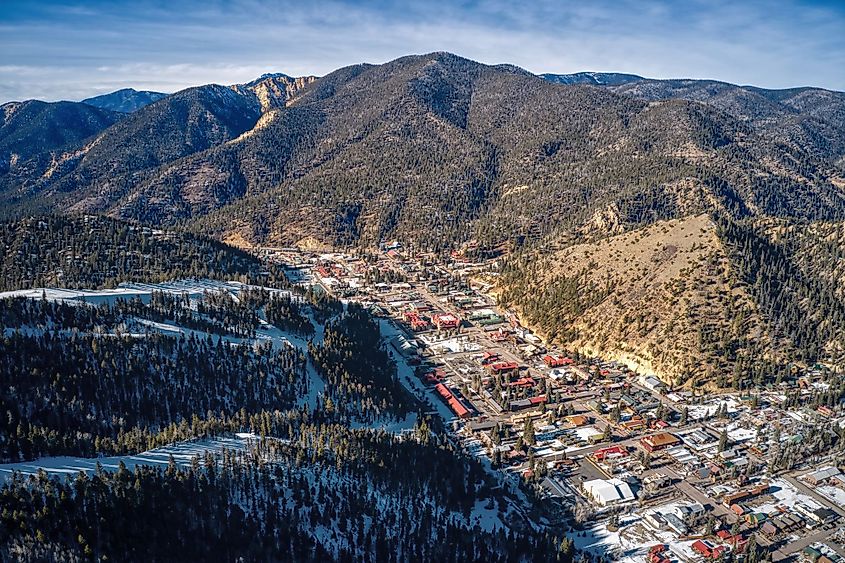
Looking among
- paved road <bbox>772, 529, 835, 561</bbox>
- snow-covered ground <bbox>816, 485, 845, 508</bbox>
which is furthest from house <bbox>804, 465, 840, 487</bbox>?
paved road <bbox>772, 529, 835, 561</bbox>

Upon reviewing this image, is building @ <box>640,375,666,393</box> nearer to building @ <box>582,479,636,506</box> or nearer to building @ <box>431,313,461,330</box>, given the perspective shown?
building @ <box>582,479,636,506</box>

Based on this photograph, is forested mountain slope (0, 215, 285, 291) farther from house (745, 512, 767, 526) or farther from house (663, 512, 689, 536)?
house (745, 512, 767, 526)

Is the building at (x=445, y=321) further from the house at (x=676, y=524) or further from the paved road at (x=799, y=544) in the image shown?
the paved road at (x=799, y=544)

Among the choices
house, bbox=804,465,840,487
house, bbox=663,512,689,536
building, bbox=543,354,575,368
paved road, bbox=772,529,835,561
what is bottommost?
paved road, bbox=772,529,835,561

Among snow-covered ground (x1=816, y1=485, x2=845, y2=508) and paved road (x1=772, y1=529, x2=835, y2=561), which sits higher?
snow-covered ground (x1=816, y1=485, x2=845, y2=508)

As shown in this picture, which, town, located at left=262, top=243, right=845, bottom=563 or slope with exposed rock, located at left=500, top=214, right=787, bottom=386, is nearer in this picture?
town, located at left=262, top=243, right=845, bottom=563

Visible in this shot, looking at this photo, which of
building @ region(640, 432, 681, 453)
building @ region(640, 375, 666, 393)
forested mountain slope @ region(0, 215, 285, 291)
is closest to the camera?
building @ region(640, 432, 681, 453)

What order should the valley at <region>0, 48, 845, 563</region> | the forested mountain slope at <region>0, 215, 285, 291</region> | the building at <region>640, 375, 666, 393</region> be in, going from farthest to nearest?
the forested mountain slope at <region>0, 215, 285, 291</region>
the building at <region>640, 375, 666, 393</region>
the valley at <region>0, 48, 845, 563</region>
